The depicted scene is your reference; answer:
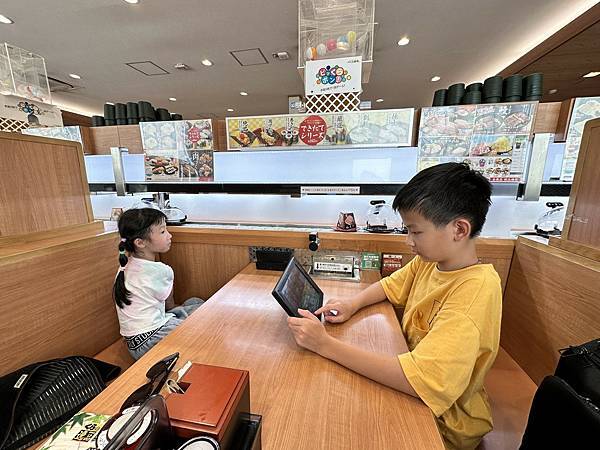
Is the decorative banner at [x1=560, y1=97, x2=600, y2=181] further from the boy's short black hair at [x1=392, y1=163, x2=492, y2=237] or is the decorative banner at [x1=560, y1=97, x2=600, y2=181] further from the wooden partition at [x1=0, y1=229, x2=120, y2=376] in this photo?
the wooden partition at [x1=0, y1=229, x2=120, y2=376]

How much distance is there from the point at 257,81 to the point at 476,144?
4.39m

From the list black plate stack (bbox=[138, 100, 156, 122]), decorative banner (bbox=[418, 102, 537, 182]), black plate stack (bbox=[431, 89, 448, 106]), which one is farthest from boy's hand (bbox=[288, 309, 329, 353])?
black plate stack (bbox=[138, 100, 156, 122])

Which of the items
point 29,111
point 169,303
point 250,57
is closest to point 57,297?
point 169,303

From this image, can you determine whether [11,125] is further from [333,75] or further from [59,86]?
[59,86]

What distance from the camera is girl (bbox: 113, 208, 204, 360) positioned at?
1231 millimetres

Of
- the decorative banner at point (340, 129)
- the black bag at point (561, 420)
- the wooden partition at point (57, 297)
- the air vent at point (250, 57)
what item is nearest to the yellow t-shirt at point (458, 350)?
the black bag at point (561, 420)

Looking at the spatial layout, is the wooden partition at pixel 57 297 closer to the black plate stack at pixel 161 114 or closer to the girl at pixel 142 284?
the girl at pixel 142 284

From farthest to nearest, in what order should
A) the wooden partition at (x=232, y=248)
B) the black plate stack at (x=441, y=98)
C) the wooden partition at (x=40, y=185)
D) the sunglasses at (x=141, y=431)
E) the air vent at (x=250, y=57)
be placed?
the air vent at (x=250, y=57) < the black plate stack at (x=441, y=98) < the wooden partition at (x=232, y=248) < the wooden partition at (x=40, y=185) < the sunglasses at (x=141, y=431)

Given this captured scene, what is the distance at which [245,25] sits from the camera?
119 inches

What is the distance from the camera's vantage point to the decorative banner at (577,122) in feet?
4.32

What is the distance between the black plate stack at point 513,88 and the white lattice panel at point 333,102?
91 centimetres

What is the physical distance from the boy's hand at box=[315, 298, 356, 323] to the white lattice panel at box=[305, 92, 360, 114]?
96 centimetres

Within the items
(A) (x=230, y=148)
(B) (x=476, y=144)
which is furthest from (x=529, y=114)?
(A) (x=230, y=148)

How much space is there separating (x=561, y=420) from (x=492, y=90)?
5.21ft
